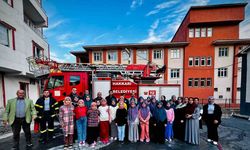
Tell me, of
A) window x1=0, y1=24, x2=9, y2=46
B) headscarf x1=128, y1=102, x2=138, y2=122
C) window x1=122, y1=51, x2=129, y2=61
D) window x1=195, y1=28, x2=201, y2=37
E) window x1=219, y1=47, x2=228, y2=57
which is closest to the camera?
headscarf x1=128, y1=102, x2=138, y2=122

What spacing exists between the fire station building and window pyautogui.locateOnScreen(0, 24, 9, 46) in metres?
12.2

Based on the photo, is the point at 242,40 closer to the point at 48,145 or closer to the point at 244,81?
the point at 244,81

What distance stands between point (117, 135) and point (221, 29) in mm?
21964

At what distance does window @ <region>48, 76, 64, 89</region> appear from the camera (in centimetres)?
752

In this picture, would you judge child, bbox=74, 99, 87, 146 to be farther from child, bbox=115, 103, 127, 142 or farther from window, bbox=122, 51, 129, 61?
window, bbox=122, 51, 129, 61

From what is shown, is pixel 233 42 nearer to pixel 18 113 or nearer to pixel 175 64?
pixel 175 64

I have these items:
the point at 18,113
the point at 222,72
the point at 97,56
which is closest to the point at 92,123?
the point at 18,113

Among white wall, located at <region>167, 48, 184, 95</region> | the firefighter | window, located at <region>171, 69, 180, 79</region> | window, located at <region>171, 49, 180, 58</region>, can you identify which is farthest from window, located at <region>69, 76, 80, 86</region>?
window, located at <region>171, 49, 180, 58</region>

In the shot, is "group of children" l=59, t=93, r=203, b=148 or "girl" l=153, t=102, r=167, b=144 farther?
"girl" l=153, t=102, r=167, b=144

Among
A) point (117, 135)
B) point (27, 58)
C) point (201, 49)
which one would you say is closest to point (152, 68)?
point (117, 135)

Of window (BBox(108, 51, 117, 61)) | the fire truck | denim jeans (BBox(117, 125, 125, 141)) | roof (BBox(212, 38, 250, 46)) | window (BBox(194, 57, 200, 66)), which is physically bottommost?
denim jeans (BBox(117, 125, 125, 141))

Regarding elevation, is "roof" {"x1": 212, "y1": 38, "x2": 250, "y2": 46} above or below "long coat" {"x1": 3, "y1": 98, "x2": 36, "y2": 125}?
above

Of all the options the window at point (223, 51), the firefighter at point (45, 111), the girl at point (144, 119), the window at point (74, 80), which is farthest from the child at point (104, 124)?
the window at point (223, 51)

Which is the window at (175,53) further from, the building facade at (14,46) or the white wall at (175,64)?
the building facade at (14,46)
